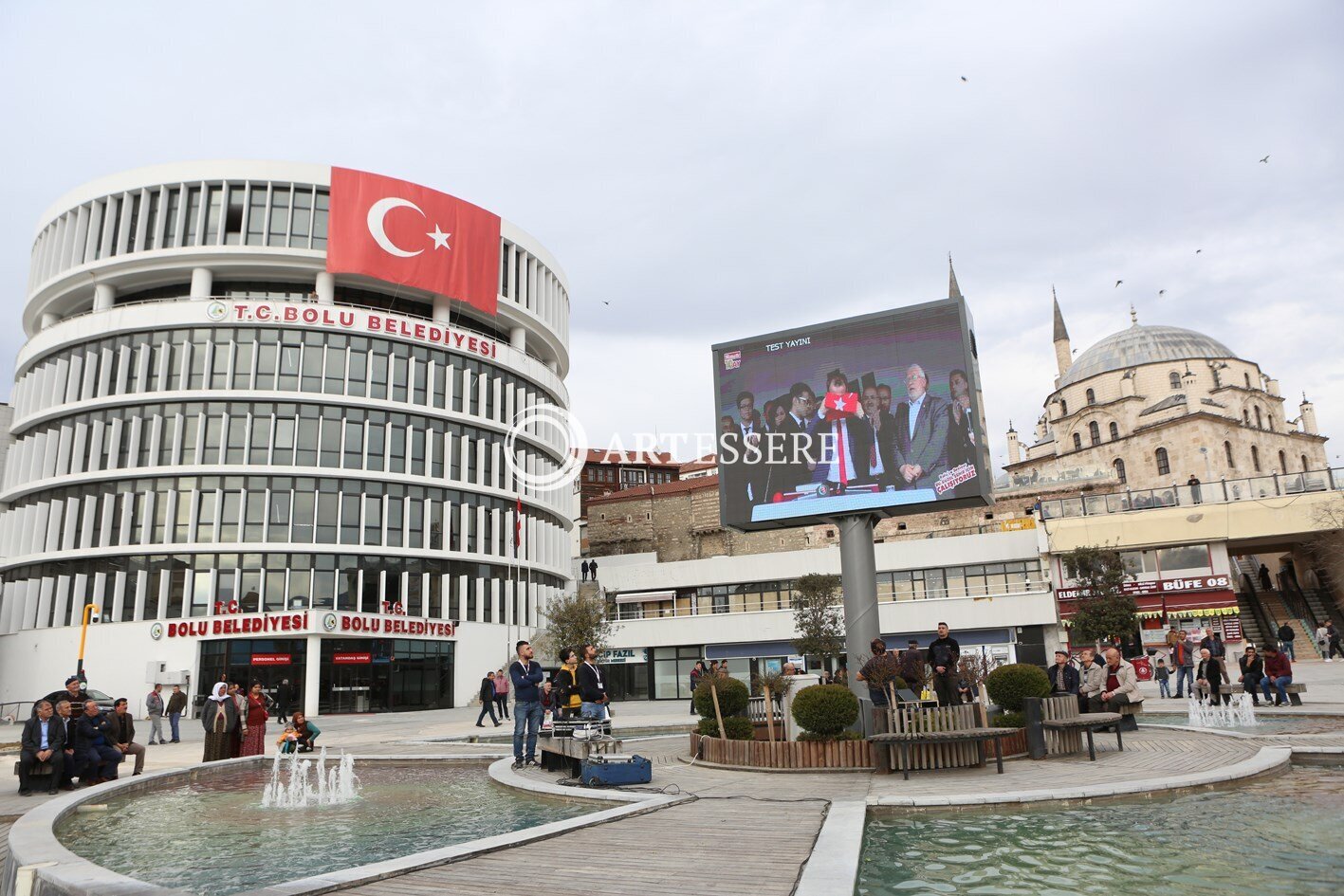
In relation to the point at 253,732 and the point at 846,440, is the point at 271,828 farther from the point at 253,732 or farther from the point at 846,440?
the point at 846,440

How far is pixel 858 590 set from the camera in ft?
59.5

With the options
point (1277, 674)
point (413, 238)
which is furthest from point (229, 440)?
point (1277, 674)

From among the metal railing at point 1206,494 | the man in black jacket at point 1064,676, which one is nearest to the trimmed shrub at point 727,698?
the man in black jacket at point 1064,676

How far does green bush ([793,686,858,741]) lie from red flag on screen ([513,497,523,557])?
34966mm

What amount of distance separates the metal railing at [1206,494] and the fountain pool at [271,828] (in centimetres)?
4553

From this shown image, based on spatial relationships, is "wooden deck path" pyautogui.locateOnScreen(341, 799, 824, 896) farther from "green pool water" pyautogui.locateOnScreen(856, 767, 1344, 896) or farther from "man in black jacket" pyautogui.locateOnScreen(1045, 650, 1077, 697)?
"man in black jacket" pyautogui.locateOnScreen(1045, 650, 1077, 697)

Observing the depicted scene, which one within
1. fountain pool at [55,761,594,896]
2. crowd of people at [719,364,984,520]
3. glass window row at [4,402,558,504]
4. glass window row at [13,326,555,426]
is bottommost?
fountain pool at [55,761,594,896]

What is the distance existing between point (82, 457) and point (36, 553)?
495 cm

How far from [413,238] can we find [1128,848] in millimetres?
44220

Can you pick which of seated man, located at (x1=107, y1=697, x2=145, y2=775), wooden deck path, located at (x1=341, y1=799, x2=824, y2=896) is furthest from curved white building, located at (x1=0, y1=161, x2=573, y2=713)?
wooden deck path, located at (x1=341, y1=799, x2=824, y2=896)

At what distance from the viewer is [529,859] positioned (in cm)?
688

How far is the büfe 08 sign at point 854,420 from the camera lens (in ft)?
60.1

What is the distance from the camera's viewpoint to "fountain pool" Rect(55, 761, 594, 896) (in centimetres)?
744

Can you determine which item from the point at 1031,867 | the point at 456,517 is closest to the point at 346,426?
the point at 456,517
